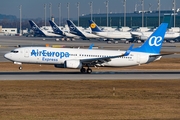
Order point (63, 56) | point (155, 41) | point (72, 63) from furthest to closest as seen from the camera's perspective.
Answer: point (155, 41) < point (63, 56) < point (72, 63)

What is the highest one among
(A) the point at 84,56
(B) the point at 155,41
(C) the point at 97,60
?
(B) the point at 155,41

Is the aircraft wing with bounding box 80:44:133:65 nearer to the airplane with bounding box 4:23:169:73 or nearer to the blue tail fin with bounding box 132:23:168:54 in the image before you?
the airplane with bounding box 4:23:169:73

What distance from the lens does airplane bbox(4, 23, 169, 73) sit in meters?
61.0

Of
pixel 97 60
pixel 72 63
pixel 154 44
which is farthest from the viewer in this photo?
pixel 154 44

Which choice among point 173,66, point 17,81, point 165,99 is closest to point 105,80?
point 17,81

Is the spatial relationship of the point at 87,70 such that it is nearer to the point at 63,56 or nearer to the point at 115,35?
the point at 63,56

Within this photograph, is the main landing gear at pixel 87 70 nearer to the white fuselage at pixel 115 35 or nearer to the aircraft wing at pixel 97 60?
the aircraft wing at pixel 97 60

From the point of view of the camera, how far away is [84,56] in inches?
2442

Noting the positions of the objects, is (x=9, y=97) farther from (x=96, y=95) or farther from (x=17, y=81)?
(x=17, y=81)

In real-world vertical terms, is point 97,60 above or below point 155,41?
below

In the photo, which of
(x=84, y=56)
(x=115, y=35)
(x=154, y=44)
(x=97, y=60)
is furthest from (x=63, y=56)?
(x=115, y=35)

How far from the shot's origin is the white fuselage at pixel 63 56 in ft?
200

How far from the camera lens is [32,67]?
72188mm

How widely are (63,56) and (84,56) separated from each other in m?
2.40
